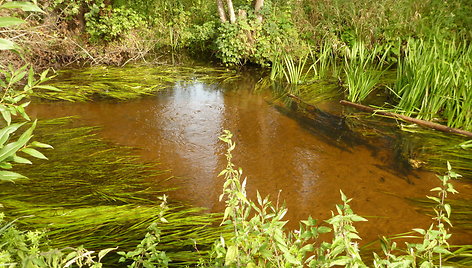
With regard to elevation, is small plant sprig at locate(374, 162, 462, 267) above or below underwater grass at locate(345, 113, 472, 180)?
above

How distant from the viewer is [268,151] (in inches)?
126

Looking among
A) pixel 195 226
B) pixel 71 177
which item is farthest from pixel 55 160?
pixel 195 226

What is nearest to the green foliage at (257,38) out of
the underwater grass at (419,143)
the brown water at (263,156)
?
the brown water at (263,156)

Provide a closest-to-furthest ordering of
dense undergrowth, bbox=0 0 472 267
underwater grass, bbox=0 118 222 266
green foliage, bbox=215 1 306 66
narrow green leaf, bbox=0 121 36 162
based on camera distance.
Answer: narrow green leaf, bbox=0 121 36 162 → underwater grass, bbox=0 118 222 266 → dense undergrowth, bbox=0 0 472 267 → green foliage, bbox=215 1 306 66

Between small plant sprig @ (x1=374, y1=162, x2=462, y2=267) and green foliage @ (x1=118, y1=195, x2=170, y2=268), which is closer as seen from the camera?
small plant sprig @ (x1=374, y1=162, x2=462, y2=267)

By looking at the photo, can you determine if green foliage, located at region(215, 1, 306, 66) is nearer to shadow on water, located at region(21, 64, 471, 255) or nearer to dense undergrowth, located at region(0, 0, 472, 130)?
dense undergrowth, located at region(0, 0, 472, 130)

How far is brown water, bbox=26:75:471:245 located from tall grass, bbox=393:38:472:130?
761 mm

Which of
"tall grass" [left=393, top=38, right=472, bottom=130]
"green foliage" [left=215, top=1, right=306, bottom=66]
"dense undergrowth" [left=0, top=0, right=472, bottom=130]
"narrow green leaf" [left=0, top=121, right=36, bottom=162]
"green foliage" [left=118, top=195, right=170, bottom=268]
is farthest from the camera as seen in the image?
"green foliage" [left=215, top=1, right=306, bottom=66]

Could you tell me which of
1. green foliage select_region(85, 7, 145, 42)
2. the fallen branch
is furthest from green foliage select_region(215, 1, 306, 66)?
the fallen branch

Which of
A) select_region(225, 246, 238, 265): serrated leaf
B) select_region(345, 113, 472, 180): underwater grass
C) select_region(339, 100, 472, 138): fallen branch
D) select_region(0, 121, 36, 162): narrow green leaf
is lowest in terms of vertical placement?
select_region(345, 113, 472, 180): underwater grass

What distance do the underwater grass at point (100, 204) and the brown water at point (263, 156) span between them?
0.21m

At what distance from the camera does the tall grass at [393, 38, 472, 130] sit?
3167 millimetres

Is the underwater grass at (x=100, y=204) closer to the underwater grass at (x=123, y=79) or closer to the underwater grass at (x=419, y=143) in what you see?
the underwater grass at (x=123, y=79)

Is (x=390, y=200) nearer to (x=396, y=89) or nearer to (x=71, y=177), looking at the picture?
(x=396, y=89)
